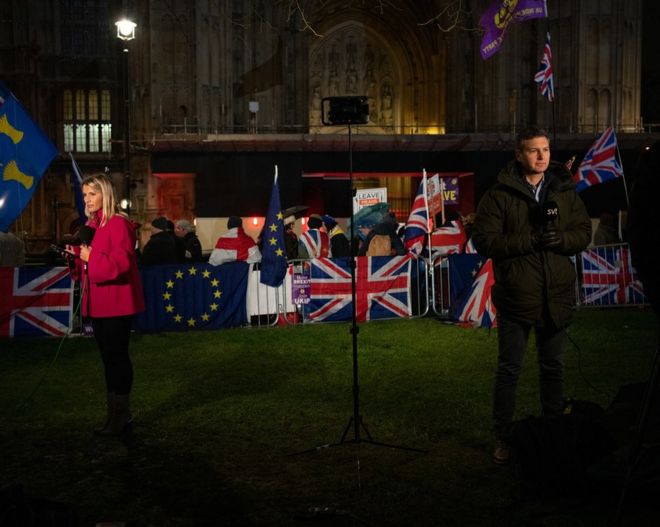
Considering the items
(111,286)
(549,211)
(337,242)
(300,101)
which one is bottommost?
(111,286)

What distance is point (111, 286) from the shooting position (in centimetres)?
602

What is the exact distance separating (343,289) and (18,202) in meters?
6.83

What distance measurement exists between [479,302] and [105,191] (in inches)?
261

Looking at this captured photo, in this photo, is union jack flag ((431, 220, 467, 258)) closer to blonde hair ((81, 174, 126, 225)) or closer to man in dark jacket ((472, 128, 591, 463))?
blonde hair ((81, 174, 126, 225))

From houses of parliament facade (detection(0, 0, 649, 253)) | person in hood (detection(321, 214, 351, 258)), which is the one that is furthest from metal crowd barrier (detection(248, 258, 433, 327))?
houses of parliament facade (detection(0, 0, 649, 253))

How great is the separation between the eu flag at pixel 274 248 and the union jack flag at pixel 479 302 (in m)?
2.69

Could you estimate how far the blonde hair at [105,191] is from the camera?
6.01 meters

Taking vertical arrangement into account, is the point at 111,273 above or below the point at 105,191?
below

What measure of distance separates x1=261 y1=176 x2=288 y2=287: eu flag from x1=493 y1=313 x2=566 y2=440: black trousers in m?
7.19

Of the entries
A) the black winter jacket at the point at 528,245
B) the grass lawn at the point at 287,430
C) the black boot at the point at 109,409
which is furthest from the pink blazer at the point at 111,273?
the black winter jacket at the point at 528,245

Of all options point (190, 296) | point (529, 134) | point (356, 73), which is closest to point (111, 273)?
point (529, 134)

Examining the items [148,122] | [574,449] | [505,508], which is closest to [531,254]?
[574,449]

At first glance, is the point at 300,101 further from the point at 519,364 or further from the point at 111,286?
the point at 519,364

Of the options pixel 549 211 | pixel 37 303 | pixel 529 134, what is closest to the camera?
pixel 549 211
